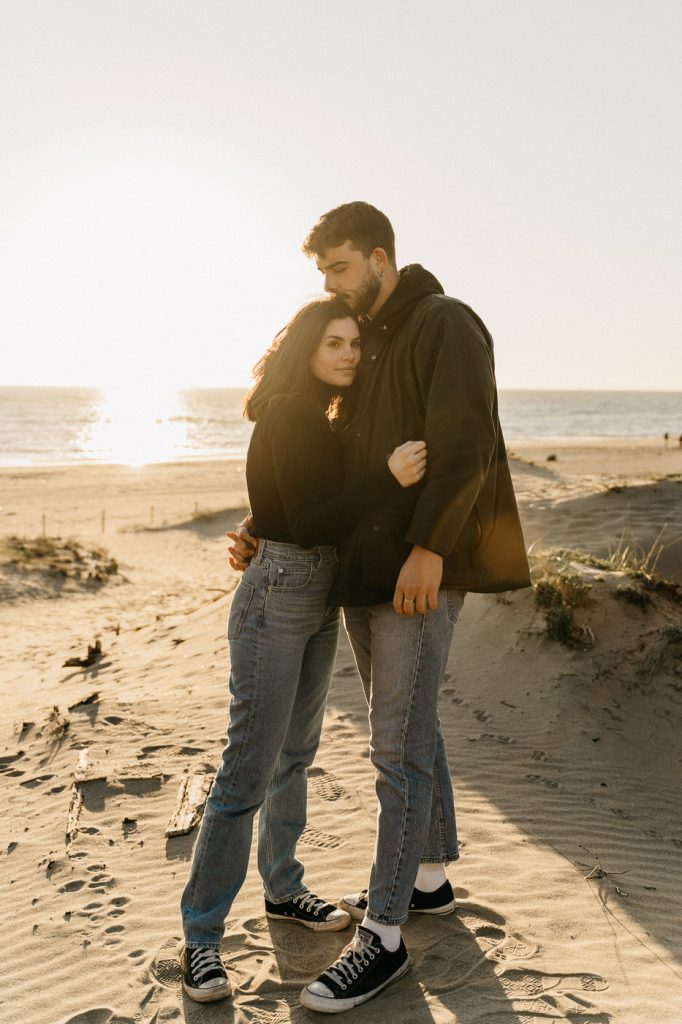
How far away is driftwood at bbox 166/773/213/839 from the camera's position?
4.38 meters

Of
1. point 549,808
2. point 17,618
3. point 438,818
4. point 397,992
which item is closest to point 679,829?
point 549,808

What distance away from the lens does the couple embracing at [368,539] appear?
2.76 m

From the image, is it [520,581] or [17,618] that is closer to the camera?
[520,581]

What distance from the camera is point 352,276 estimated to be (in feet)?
10.0

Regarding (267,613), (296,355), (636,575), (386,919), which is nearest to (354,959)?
(386,919)

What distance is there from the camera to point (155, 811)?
4.67 m

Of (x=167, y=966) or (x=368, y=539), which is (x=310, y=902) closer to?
(x=167, y=966)

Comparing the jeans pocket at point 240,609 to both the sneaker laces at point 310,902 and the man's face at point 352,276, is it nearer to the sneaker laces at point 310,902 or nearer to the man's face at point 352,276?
the man's face at point 352,276

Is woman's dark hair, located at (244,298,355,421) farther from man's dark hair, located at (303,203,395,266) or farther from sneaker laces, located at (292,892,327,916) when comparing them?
sneaker laces, located at (292,892,327,916)

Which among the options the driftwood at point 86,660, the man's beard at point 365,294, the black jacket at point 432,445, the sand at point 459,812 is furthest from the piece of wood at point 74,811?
the man's beard at point 365,294

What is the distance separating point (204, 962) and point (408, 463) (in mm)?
1963

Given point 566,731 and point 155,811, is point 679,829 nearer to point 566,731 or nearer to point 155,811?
A: point 566,731

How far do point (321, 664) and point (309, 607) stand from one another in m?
0.38

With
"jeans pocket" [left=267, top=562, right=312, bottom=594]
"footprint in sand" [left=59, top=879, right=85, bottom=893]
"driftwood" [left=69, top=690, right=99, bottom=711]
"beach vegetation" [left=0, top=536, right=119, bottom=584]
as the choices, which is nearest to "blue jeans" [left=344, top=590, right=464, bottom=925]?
"jeans pocket" [left=267, top=562, right=312, bottom=594]
